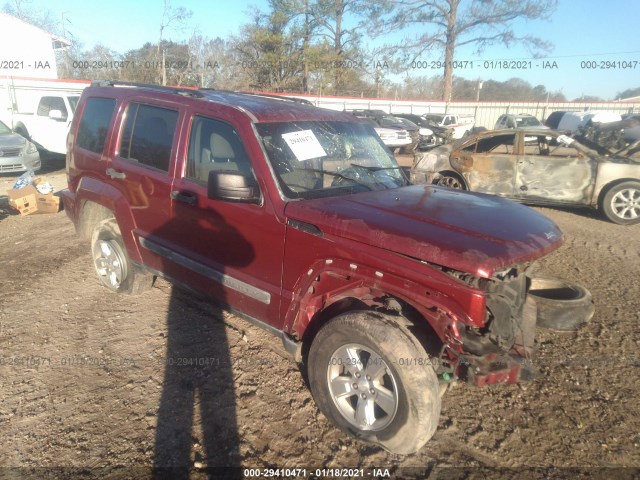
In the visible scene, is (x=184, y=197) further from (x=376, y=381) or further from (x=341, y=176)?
(x=376, y=381)

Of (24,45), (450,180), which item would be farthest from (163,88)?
(24,45)

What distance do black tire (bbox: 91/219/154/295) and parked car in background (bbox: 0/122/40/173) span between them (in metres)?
7.84

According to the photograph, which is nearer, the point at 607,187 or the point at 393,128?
the point at 607,187

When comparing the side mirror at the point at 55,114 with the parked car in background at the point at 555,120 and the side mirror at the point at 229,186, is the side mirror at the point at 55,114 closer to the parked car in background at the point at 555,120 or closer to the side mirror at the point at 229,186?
the side mirror at the point at 229,186

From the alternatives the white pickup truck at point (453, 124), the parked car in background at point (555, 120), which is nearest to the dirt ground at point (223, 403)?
the white pickup truck at point (453, 124)

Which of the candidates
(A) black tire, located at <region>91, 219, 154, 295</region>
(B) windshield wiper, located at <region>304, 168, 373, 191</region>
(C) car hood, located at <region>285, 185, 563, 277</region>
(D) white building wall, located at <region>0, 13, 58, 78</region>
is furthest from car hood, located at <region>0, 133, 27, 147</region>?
(D) white building wall, located at <region>0, 13, 58, 78</region>

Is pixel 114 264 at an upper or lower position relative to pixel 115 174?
lower

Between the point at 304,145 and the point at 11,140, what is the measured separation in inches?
412

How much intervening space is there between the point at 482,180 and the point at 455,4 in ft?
90.8

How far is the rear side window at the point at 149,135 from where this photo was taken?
143 inches

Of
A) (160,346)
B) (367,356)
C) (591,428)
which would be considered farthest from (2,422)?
(591,428)

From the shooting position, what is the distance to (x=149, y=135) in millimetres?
3820

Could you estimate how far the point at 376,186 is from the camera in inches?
134

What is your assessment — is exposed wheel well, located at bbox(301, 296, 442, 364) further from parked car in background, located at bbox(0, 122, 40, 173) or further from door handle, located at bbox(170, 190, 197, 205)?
parked car in background, located at bbox(0, 122, 40, 173)
